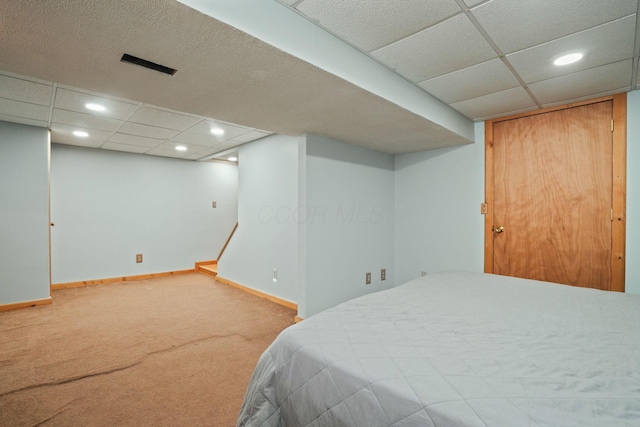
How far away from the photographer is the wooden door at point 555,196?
2561 millimetres

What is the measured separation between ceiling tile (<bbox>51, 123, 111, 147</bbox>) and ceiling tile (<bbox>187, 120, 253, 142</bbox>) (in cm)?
123

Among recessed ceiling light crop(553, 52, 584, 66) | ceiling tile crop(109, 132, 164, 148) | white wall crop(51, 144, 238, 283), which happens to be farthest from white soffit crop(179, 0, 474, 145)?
white wall crop(51, 144, 238, 283)

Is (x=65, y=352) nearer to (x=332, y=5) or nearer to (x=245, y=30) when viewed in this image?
(x=245, y=30)

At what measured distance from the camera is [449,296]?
63.9 inches

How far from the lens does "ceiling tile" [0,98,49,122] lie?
2.87 meters

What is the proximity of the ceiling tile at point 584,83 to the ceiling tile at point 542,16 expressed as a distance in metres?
0.68

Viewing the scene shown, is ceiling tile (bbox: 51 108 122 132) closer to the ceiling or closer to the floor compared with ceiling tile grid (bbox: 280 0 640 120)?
closer to the ceiling

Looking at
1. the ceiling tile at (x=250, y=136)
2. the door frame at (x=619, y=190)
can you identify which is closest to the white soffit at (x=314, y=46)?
the door frame at (x=619, y=190)

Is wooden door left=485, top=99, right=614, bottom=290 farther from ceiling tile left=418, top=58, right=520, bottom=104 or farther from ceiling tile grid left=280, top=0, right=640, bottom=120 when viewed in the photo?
ceiling tile left=418, top=58, right=520, bottom=104

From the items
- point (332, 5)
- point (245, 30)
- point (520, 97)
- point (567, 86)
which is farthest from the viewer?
point (520, 97)

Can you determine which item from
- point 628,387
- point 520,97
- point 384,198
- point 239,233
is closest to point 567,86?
point 520,97

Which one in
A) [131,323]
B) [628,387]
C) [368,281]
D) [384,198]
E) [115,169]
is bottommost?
[131,323]

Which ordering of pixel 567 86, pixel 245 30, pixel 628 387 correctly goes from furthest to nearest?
pixel 567 86, pixel 245 30, pixel 628 387

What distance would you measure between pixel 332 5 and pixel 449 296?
5.26 ft
